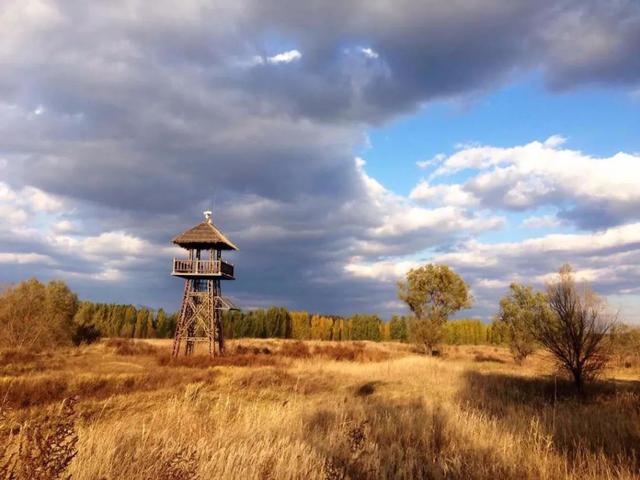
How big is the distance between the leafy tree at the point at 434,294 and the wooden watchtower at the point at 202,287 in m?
16.7

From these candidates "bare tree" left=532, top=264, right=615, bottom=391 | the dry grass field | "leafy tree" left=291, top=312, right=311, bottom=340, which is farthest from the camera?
"leafy tree" left=291, top=312, right=311, bottom=340

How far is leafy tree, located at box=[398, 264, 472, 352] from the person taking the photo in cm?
3775

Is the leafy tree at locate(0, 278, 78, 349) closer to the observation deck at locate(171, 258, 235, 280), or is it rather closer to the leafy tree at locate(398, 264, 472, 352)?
the observation deck at locate(171, 258, 235, 280)

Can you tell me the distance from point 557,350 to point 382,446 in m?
12.4

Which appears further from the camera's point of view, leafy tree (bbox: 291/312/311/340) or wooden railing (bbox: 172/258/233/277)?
leafy tree (bbox: 291/312/311/340)

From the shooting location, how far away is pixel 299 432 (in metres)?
7.00

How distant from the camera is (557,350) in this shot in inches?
647

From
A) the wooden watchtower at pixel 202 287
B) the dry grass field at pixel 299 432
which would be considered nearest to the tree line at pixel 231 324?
the wooden watchtower at pixel 202 287

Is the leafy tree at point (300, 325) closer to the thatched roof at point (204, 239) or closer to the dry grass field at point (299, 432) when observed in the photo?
the thatched roof at point (204, 239)

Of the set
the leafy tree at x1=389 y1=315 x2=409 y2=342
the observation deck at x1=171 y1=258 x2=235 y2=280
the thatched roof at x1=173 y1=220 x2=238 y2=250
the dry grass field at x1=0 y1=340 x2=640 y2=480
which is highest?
the thatched roof at x1=173 y1=220 x2=238 y2=250

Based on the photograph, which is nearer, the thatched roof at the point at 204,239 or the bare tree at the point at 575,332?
the bare tree at the point at 575,332

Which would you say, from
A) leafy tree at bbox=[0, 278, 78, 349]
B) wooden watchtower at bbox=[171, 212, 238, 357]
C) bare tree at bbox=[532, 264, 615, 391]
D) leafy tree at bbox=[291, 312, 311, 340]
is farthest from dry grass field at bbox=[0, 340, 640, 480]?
leafy tree at bbox=[291, 312, 311, 340]

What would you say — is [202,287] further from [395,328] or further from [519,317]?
[395,328]

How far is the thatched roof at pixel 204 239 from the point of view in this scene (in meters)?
28.7
